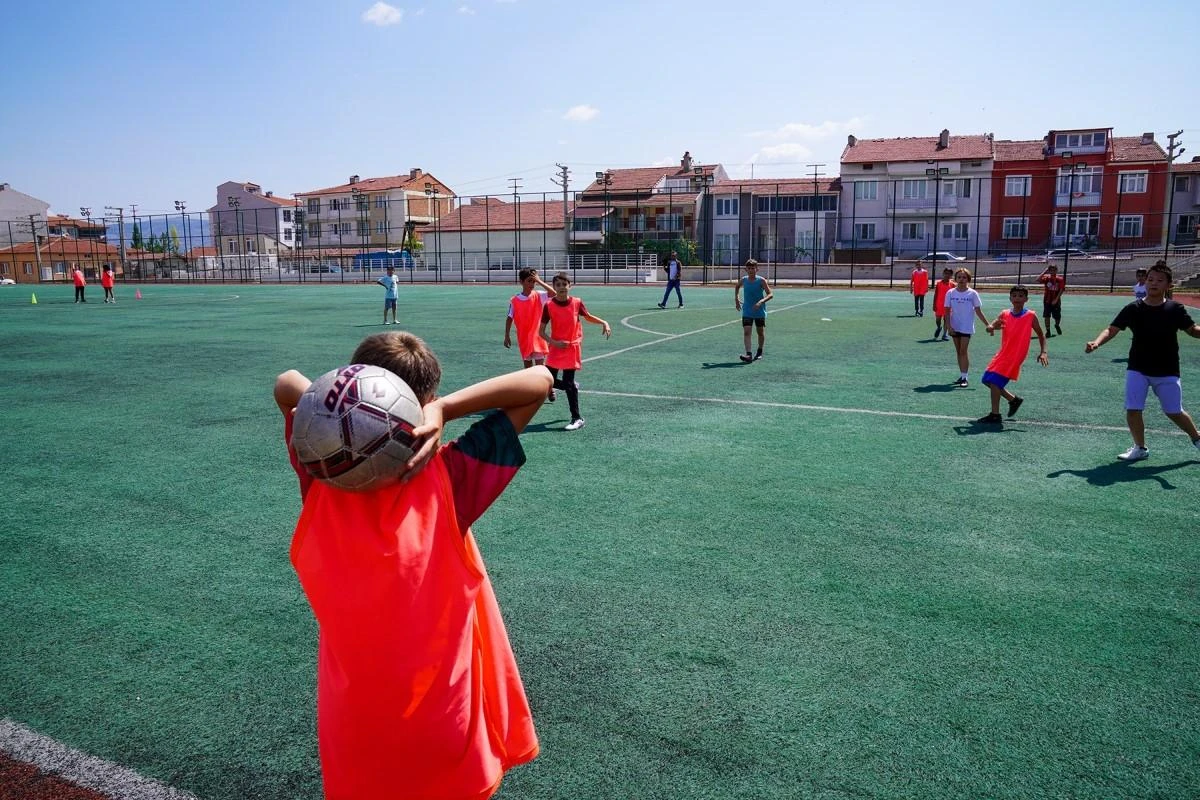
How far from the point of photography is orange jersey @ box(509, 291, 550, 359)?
11.7 meters

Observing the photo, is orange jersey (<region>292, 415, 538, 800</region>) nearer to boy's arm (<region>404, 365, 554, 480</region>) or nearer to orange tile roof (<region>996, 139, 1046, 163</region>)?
boy's arm (<region>404, 365, 554, 480</region>)

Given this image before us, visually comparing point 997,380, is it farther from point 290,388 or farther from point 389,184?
point 389,184

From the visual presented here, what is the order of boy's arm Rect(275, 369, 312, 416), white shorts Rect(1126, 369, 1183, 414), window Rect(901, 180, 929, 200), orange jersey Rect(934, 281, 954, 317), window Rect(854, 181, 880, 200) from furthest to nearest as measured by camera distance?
1. window Rect(854, 181, 880, 200)
2. window Rect(901, 180, 929, 200)
3. orange jersey Rect(934, 281, 954, 317)
4. white shorts Rect(1126, 369, 1183, 414)
5. boy's arm Rect(275, 369, 312, 416)

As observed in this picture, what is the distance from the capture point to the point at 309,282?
62.7 meters

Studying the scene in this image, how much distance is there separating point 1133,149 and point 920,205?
22.5 meters

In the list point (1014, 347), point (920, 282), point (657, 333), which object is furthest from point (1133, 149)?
point (1014, 347)

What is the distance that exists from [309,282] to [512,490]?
59756 millimetres

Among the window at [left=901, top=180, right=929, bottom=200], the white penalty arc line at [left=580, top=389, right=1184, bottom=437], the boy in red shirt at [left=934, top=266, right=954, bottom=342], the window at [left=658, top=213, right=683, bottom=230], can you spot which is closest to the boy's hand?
the white penalty arc line at [left=580, top=389, right=1184, bottom=437]

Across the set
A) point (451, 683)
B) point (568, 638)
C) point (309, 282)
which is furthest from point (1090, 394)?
point (309, 282)

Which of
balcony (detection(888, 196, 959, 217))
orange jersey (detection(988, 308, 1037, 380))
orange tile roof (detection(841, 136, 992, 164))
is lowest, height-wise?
orange jersey (detection(988, 308, 1037, 380))

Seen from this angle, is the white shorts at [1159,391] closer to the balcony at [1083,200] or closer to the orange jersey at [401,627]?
the orange jersey at [401,627]

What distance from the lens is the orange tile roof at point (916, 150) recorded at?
2911 inches

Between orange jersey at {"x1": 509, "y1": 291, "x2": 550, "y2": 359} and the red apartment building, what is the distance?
2525 inches

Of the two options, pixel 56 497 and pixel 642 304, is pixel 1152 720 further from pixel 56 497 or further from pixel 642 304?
pixel 642 304
